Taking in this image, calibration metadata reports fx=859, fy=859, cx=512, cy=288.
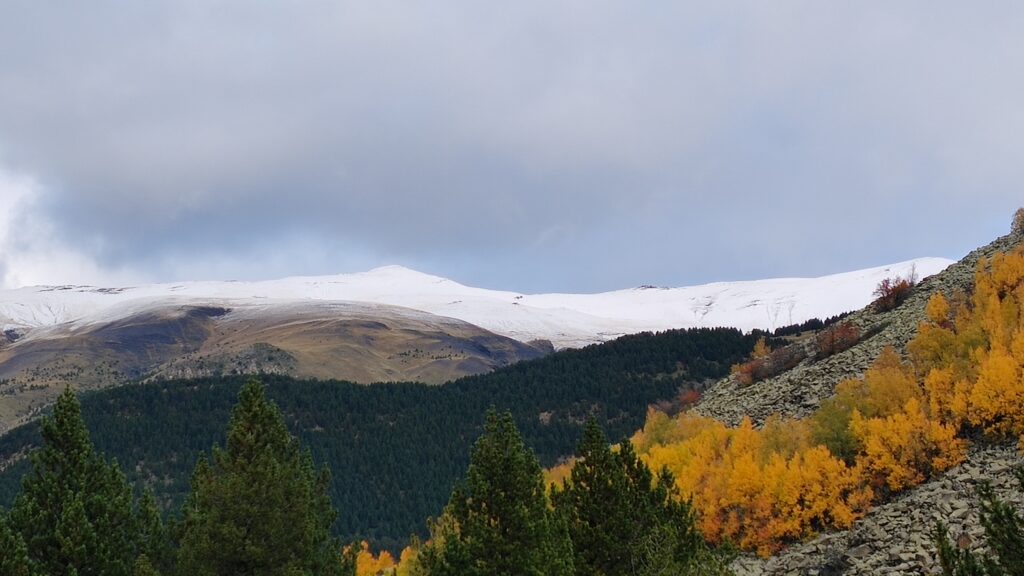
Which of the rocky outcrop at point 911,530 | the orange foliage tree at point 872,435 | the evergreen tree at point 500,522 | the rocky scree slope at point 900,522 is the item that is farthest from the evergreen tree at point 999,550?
the orange foliage tree at point 872,435

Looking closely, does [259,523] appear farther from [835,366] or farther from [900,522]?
[835,366]

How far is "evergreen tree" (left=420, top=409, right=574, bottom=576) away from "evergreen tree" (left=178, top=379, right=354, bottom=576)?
21.6ft

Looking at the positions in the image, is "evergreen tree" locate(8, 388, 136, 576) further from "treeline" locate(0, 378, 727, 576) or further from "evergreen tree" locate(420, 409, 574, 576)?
"evergreen tree" locate(420, 409, 574, 576)

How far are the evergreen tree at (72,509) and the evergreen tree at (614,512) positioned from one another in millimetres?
23227

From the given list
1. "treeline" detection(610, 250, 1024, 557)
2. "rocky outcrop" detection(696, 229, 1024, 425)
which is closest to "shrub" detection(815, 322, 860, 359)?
"rocky outcrop" detection(696, 229, 1024, 425)

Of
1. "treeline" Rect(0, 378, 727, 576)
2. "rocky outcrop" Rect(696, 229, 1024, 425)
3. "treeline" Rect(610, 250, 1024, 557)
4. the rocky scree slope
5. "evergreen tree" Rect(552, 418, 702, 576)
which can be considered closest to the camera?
"treeline" Rect(0, 378, 727, 576)

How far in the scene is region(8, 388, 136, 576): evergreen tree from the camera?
39594 millimetres

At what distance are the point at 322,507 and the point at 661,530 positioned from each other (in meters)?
20.3

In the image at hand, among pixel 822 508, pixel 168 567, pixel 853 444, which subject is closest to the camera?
pixel 168 567

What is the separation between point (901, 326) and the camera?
112 metres

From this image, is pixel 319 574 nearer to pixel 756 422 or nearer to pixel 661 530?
pixel 661 530

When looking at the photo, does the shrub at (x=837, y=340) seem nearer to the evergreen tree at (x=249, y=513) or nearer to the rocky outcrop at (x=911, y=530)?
the rocky outcrop at (x=911, y=530)

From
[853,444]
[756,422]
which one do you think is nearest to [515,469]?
[853,444]

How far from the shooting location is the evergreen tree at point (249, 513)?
37.4m
